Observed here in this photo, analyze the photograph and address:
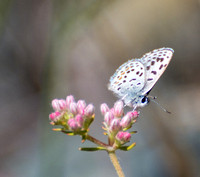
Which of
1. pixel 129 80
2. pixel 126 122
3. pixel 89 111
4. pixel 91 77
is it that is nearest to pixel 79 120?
pixel 89 111

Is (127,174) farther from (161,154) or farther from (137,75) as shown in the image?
(137,75)

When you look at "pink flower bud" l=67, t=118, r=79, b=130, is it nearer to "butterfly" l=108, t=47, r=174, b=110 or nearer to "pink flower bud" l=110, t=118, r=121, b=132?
"pink flower bud" l=110, t=118, r=121, b=132

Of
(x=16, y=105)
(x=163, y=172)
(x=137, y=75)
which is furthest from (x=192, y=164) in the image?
(x=16, y=105)

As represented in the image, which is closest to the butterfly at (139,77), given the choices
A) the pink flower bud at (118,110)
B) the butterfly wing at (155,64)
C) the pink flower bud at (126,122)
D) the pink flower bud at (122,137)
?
the butterfly wing at (155,64)

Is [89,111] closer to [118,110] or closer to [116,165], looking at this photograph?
[118,110]

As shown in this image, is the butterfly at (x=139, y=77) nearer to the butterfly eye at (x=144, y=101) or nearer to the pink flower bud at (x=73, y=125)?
the butterfly eye at (x=144, y=101)
